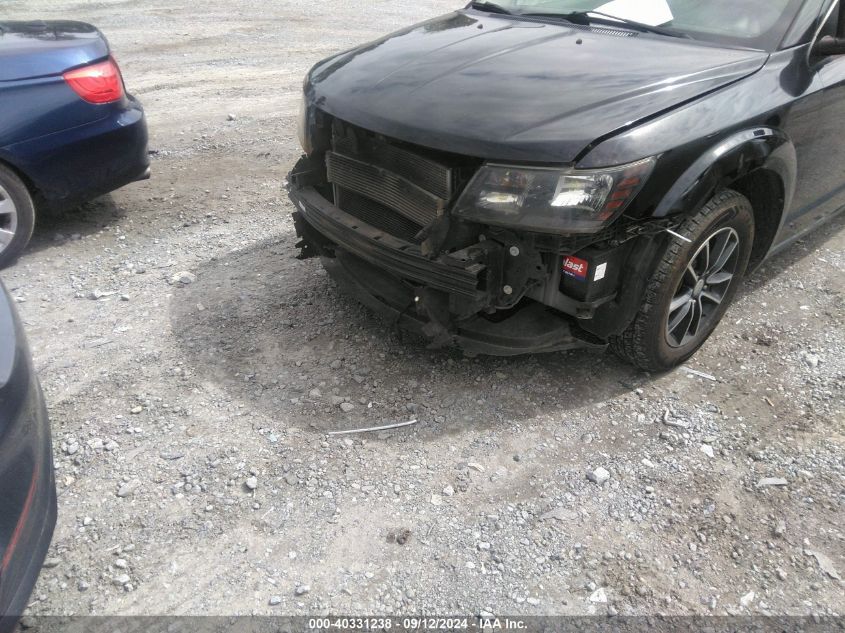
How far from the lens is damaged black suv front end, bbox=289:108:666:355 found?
248 centimetres

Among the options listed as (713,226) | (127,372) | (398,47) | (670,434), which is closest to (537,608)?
(670,434)

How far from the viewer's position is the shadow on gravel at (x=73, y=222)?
4.46 meters

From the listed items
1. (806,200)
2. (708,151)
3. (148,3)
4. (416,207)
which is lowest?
(148,3)

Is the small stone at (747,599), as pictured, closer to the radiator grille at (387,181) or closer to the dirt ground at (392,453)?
the dirt ground at (392,453)

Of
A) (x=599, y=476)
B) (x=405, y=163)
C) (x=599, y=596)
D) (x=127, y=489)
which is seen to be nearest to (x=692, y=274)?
(x=599, y=476)

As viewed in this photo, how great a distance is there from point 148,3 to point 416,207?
39.6 feet

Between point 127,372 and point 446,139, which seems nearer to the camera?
point 446,139

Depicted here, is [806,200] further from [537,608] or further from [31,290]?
[31,290]

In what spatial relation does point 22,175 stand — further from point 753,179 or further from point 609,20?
point 753,179

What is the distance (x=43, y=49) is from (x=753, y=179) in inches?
158

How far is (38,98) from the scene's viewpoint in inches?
156

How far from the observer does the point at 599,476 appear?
2.67m

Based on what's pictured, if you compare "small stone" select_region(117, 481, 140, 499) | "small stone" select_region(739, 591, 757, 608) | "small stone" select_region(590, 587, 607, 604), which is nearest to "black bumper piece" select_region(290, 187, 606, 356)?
"small stone" select_region(590, 587, 607, 604)

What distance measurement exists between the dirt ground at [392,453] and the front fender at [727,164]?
92 cm
